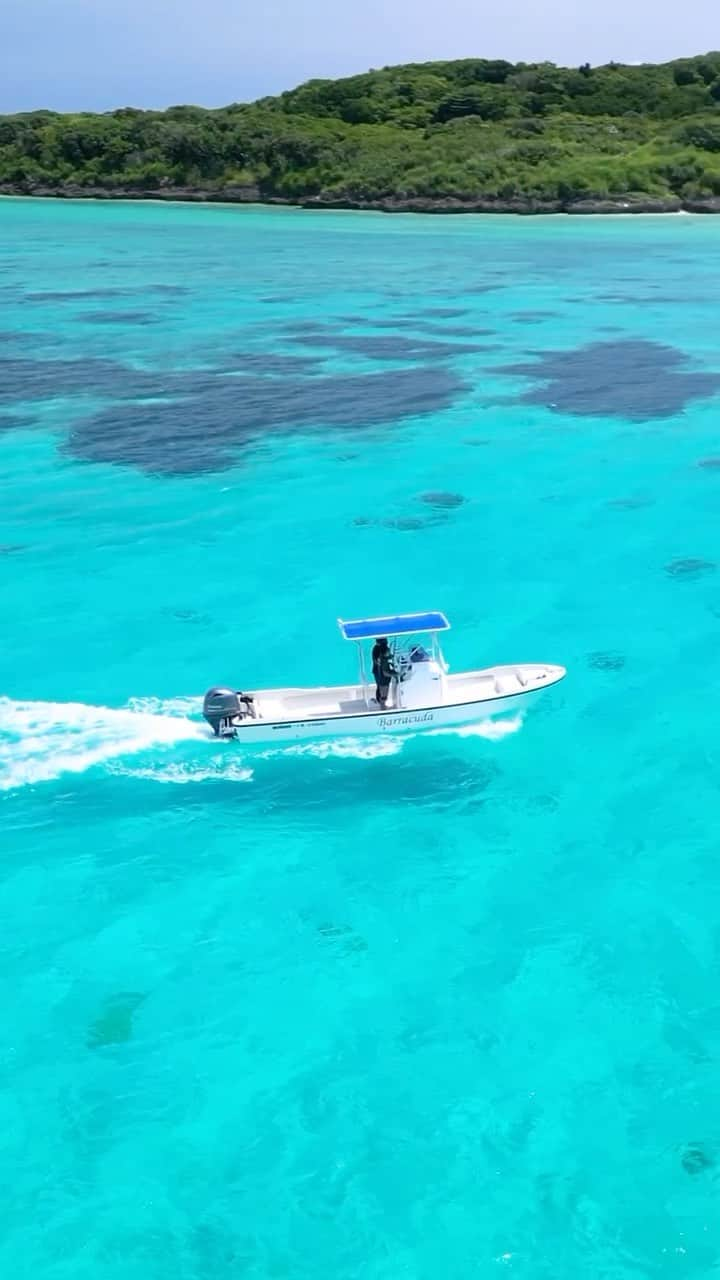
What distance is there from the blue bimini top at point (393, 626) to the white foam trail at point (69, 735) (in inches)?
204

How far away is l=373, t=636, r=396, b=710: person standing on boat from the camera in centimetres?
3138

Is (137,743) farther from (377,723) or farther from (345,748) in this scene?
(377,723)

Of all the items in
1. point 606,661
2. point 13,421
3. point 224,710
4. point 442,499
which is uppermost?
point 13,421

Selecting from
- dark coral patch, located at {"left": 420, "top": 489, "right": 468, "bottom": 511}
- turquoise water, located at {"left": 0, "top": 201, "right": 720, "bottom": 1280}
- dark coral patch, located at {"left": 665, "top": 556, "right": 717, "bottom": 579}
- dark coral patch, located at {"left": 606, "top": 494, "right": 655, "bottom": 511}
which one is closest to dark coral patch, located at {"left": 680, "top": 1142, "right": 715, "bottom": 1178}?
turquoise water, located at {"left": 0, "top": 201, "right": 720, "bottom": 1280}

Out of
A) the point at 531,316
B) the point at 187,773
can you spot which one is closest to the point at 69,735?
the point at 187,773

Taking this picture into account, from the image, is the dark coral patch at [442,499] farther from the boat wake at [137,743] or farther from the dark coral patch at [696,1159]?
the dark coral patch at [696,1159]

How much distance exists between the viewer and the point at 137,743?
32.2 metres

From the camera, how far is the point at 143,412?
64.9m

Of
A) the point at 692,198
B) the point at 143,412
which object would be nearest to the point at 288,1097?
the point at 143,412

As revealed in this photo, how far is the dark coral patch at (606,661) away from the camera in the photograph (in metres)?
37.0

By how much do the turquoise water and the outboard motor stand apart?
1.04 m

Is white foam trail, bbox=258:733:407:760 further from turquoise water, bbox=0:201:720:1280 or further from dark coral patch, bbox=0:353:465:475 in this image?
dark coral patch, bbox=0:353:465:475

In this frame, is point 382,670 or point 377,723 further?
point 377,723

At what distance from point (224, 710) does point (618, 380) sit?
4865 centimetres
